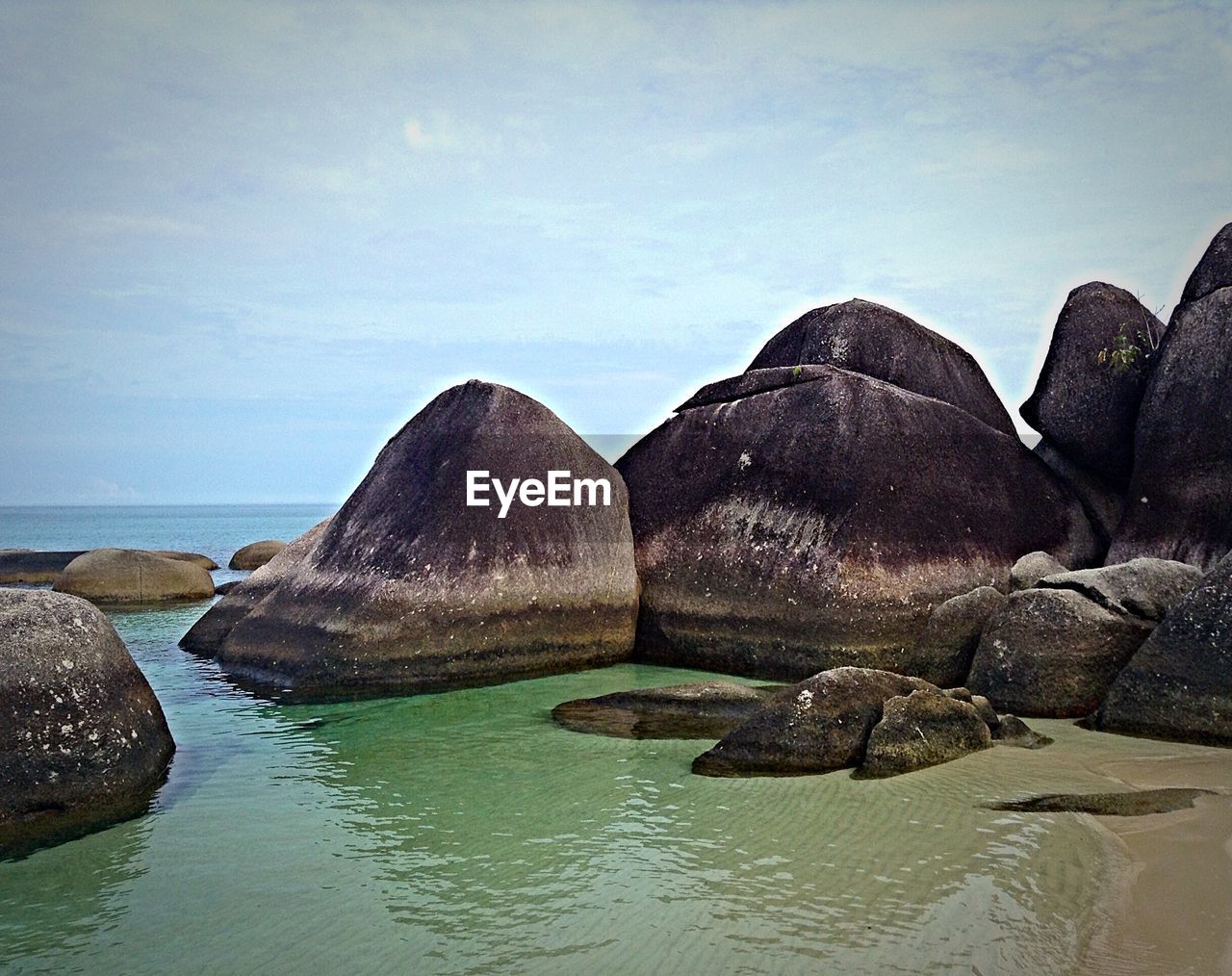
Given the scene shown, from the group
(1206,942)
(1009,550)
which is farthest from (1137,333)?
(1206,942)

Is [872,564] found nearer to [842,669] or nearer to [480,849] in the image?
[842,669]

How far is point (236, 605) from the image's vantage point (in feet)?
46.4

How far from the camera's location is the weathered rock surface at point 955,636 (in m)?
10.2

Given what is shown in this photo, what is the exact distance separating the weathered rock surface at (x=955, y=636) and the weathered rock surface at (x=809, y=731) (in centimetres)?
267

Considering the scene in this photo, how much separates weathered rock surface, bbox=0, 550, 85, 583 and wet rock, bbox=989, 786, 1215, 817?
27.3 meters

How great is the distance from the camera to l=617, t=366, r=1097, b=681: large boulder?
1107 centimetres

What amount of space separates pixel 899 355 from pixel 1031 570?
13.1ft

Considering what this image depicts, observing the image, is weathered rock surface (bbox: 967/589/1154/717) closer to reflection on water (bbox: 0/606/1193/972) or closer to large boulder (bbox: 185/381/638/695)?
reflection on water (bbox: 0/606/1193/972)

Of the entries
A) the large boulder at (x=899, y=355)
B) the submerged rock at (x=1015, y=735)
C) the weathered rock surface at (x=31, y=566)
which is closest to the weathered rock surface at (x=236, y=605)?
the large boulder at (x=899, y=355)

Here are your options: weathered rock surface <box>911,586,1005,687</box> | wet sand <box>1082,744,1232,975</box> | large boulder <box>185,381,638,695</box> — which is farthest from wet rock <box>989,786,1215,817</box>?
large boulder <box>185,381,638,695</box>

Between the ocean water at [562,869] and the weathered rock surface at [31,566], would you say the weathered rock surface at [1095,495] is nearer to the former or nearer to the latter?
the ocean water at [562,869]

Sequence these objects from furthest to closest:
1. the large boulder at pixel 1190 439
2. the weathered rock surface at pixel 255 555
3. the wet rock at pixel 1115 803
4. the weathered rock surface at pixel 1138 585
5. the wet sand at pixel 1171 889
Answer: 1. the weathered rock surface at pixel 255 555
2. the large boulder at pixel 1190 439
3. the weathered rock surface at pixel 1138 585
4. the wet rock at pixel 1115 803
5. the wet sand at pixel 1171 889

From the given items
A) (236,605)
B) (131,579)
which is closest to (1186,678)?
(236,605)

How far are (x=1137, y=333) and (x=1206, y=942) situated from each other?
10.6 meters
